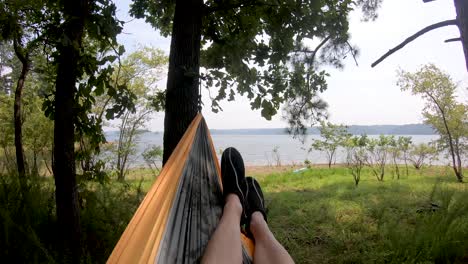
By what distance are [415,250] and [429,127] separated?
20.0ft

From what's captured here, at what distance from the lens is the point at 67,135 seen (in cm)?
167

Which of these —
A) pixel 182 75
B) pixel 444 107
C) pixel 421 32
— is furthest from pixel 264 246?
pixel 444 107

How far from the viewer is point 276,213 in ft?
12.3

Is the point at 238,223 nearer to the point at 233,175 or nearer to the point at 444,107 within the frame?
the point at 233,175

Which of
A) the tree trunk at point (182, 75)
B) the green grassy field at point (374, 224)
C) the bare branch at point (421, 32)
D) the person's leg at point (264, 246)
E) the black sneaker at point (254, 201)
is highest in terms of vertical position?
the bare branch at point (421, 32)

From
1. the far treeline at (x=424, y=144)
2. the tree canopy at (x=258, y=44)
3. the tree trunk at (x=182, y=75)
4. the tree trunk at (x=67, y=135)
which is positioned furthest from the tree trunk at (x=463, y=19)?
the far treeline at (x=424, y=144)

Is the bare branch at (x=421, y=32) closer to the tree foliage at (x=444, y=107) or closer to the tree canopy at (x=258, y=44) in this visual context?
the tree canopy at (x=258, y=44)

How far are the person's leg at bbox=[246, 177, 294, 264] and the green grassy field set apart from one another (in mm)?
1064

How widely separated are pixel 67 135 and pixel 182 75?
678 mm

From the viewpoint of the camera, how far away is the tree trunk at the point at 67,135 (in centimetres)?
164

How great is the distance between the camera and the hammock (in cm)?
83

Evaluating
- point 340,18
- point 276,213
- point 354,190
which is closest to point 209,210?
point 340,18

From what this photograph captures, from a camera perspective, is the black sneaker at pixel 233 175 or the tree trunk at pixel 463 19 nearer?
the black sneaker at pixel 233 175

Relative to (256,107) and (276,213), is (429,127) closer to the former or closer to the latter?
(276,213)
